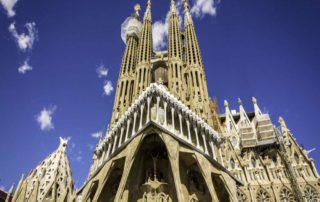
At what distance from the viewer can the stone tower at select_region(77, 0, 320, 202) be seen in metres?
15.3

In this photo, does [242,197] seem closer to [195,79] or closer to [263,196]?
[263,196]

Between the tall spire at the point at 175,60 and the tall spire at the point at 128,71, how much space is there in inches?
143

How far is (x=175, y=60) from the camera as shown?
24.5 metres

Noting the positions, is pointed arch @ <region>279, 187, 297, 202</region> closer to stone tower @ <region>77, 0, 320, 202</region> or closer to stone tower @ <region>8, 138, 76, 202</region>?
stone tower @ <region>77, 0, 320, 202</region>

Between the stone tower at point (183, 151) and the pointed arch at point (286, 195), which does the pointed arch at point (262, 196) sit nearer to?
the stone tower at point (183, 151)

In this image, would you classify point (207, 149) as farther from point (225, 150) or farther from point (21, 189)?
point (21, 189)

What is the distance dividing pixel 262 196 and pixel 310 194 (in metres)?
3.03

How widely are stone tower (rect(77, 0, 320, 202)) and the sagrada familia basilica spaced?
0.19 ft

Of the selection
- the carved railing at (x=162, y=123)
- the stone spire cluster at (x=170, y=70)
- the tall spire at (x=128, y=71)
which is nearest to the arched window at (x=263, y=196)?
the carved railing at (x=162, y=123)

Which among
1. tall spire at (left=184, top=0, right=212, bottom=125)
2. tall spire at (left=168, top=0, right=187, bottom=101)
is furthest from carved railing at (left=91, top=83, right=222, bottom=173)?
tall spire at (left=168, top=0, right=187, bottom=101)

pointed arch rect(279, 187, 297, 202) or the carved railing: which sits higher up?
the carved railing

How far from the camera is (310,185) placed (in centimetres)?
1861

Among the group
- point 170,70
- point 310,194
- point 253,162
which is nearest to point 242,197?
point 253,162

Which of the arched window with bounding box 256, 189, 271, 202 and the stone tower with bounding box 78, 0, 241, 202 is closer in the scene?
the stone tower with bounding box 78, 0, 241, 202
